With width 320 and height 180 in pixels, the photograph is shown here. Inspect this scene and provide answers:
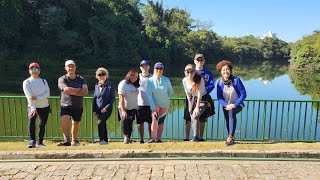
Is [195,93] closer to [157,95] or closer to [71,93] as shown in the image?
[157,95]

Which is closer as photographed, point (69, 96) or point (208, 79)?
point (69, 96)

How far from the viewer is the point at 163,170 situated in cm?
527

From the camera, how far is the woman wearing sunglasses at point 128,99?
21.6 feet

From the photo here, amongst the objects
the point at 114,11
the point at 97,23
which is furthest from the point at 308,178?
the point at 114,11

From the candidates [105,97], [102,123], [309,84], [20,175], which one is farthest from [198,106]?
[309,84]

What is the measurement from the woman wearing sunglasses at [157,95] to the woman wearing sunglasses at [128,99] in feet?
1.13

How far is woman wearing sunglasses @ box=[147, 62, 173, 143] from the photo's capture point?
654 centimetres

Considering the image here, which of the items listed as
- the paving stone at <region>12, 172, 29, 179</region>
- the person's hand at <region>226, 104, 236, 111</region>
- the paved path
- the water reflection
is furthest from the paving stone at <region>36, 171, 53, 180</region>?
the water reflection

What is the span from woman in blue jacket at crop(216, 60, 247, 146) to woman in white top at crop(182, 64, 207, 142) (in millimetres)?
378

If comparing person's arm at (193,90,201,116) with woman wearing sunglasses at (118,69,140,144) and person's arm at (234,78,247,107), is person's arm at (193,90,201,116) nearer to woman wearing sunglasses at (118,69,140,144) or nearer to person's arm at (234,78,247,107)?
person's arm at (234,78,247,107)

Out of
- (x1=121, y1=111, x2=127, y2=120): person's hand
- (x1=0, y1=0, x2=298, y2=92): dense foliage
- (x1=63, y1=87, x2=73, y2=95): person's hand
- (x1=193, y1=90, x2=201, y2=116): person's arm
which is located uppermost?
(x1=0, y1=0, x2=298, y2=92): dense foliage

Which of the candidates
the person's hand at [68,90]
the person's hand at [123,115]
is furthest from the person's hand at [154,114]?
the person's hand at [68,90]

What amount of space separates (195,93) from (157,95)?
79 cm

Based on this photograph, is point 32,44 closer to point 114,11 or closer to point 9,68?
point 9,68
